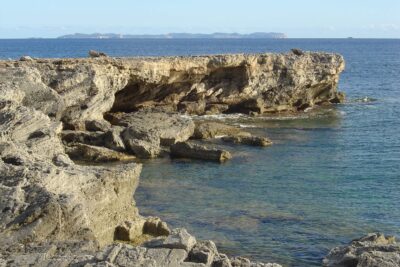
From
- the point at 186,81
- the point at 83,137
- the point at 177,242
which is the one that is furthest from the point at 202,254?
the point at 186,81

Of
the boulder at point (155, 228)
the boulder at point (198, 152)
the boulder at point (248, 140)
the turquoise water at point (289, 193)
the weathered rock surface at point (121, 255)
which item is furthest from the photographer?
the boulder at point (248, 140)

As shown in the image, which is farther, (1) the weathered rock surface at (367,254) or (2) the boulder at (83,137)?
(2) the boulder at (83,137)

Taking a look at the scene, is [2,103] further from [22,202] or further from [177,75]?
[177,75]

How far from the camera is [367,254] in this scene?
17.9 metres

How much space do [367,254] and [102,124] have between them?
2608cm

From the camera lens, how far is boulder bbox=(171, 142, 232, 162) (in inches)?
1486

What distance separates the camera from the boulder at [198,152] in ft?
124

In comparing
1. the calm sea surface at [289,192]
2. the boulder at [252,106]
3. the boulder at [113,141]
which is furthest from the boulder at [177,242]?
the boulder at [252,106]

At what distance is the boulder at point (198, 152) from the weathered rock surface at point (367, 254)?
16.3m

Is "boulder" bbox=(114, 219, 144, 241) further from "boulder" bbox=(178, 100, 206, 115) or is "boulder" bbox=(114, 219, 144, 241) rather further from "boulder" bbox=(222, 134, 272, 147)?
"boulder" bbox=(178, 100, 206, 115)

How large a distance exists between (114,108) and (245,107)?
13444 millimetres

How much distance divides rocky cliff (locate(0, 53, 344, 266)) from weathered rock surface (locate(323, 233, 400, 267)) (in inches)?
213

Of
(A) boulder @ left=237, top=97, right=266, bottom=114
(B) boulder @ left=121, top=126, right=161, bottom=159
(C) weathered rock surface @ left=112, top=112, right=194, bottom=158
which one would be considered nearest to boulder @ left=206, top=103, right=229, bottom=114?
(A) boulder @ left=237, top=97, right=266, bottom=114

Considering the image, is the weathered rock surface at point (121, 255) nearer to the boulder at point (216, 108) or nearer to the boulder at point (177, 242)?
the boulder at point (177, 242)
